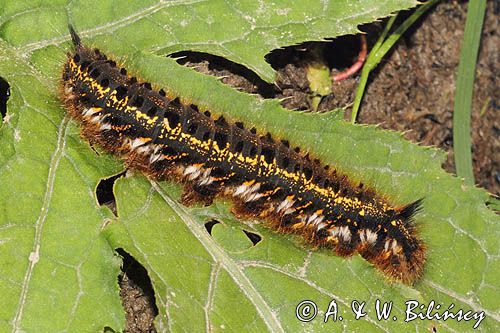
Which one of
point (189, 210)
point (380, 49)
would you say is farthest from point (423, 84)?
point (189, 210)

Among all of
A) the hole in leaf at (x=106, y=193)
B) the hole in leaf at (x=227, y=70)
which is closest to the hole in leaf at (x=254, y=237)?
the hole in leaf at (x=106, y=193)

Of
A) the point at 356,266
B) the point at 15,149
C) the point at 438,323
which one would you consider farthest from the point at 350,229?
the point at 15,149

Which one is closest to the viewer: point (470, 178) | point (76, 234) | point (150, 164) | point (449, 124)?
point (76, 234)

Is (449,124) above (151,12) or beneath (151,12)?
beneath

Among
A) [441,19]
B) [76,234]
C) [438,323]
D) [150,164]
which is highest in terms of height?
[441,19]

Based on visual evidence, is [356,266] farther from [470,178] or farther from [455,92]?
[455,92]

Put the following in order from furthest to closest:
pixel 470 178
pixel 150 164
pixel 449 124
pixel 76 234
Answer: pixel 449 124, pixel 470 178, pixel 150 164, pixel 76 234

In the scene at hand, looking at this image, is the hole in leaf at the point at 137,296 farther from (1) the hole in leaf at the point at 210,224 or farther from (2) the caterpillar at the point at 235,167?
(2) the caterpillar at the point at 235,167

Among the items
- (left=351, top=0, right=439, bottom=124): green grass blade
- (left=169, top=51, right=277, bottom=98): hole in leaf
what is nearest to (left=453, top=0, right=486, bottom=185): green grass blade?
(left=351, top=0, right=439, bottom=124): green grass blade

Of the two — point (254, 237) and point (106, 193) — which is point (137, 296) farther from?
point (254, 237)
